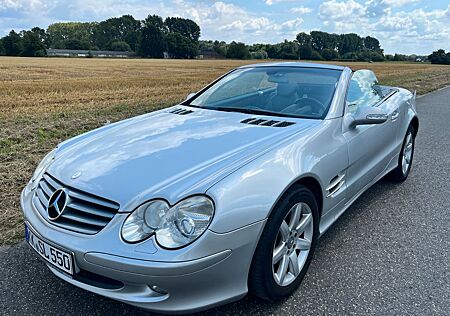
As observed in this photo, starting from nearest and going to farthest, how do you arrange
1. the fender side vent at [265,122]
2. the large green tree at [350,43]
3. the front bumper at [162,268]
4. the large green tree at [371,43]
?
the front bumper at [162,268], the fender side vent at [265,122], the large green tree at [350,43], the large green tree at [371,43]

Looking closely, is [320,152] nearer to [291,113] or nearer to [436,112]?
[291,113]

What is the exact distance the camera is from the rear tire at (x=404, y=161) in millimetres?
4483

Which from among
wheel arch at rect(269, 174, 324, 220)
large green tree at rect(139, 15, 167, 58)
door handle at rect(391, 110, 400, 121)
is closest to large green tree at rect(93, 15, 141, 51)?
large green tree at rect(139, 15, 167, 58)

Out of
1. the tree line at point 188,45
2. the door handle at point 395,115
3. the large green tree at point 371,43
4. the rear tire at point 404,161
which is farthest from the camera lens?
the large green tree at point 371,43

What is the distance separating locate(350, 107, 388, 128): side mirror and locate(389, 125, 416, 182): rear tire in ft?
5.07

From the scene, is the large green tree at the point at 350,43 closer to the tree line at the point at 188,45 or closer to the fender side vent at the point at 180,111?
the tree line at the point at 188,45

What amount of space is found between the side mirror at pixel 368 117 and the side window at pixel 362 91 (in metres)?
0.20

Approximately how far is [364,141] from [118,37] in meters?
111

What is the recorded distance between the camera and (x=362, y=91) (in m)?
3.88

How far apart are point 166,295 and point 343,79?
2.44 metres

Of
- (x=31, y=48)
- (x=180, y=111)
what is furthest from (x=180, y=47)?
(x=180, y=111)

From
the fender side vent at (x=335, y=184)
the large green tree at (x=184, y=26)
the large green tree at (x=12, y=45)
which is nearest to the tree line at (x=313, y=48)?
the large green tree at (x=184, y=26)

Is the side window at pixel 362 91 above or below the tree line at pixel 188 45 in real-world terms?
below

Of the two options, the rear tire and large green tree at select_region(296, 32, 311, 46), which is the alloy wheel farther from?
large green tree at select_region(296, 32, 311, 46)
